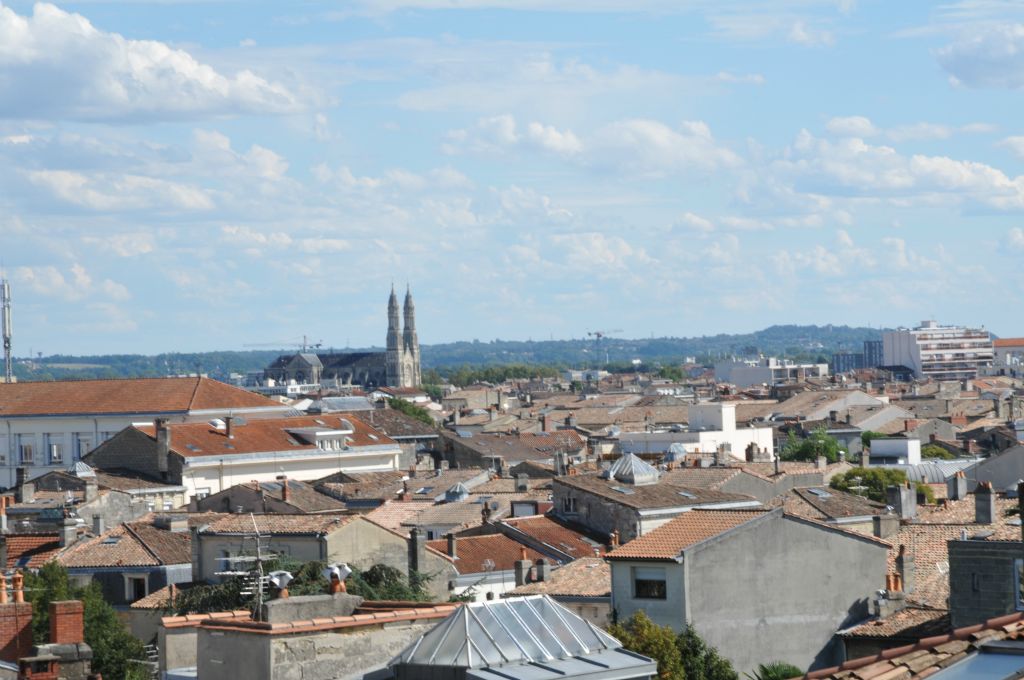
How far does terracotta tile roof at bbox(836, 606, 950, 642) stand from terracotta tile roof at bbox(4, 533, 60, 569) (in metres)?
18.8

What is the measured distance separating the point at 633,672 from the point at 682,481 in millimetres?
39463

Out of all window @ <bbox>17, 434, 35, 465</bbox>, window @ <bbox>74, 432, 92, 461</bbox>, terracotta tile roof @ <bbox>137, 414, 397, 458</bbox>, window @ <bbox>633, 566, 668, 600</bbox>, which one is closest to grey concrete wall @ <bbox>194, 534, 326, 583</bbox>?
window @ <bbox>633, 566, 668, 600</bbox>

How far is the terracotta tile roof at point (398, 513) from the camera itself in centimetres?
5181

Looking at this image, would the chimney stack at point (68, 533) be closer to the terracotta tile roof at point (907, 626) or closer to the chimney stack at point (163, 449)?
the terracotta tile roof at point (907, 626)

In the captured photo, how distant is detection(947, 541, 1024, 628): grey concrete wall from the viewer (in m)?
22.3

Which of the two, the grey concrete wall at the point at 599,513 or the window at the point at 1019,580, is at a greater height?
the window at the point at 1019,580

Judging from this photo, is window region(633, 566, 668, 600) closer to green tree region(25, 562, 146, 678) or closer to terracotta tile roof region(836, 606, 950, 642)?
terracotta tile roof region(836, 606, 950, 642)

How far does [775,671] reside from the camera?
2900cm

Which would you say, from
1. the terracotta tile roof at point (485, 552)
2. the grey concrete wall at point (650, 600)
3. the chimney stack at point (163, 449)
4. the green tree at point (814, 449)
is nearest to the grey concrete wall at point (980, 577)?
the grey concrete wall at point (650, 600)

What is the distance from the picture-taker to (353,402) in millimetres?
142000

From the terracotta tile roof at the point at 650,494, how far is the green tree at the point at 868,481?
11.2 meters

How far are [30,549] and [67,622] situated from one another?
3044 cm

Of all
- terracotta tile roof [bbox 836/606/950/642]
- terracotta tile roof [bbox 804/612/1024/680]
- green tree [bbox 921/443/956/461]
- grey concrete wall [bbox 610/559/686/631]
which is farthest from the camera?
green tree [bbox 921/443/956/461]

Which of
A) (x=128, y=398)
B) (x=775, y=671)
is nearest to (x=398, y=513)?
(x=775, y=671)
